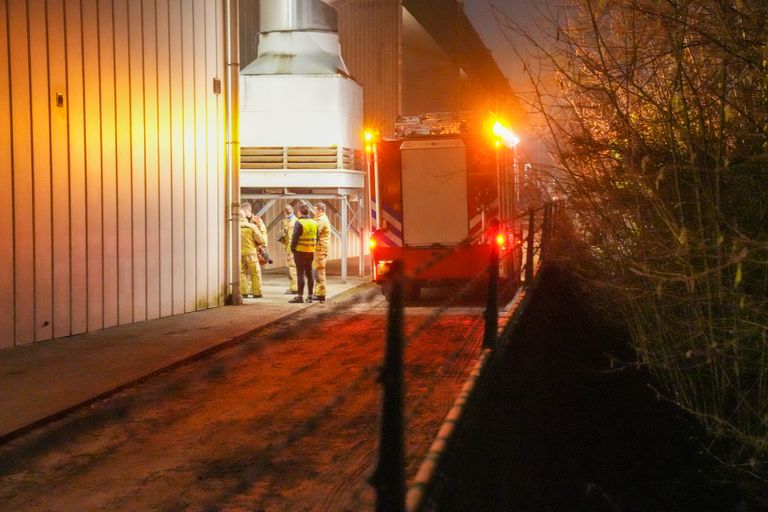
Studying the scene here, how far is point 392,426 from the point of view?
3.35m

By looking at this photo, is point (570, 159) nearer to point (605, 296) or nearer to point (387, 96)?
point (605, 296)

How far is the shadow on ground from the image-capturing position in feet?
18.8

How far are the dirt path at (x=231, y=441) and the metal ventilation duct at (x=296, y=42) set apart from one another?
11.2 metres

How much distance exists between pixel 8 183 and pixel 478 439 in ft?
25.3

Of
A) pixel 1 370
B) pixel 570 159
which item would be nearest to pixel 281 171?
pixel 1 370

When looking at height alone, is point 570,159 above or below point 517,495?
above

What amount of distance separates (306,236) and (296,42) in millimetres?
6058

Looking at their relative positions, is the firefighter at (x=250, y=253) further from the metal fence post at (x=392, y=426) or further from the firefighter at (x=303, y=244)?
the metal fence post at (x=392, y=426)

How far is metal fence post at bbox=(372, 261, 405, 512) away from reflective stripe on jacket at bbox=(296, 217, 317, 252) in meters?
13.7

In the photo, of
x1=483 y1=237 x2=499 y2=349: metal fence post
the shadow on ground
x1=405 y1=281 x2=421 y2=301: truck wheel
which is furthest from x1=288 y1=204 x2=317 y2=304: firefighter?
x1=483 y1=237 x2=499 y2=349: metal fence post

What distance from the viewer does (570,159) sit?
351 inches

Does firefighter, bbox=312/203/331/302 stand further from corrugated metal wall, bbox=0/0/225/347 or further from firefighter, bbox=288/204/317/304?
corrugated metal wall, bbox=0/0/225/347

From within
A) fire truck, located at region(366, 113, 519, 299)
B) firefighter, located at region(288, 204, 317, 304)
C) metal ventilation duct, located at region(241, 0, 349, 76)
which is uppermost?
metal ventilation duct, located at region(241, 0, 349, 76)

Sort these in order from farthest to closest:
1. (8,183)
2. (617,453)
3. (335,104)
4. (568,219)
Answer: (335,104)
(568,219)
(8,183)
(617,453)
